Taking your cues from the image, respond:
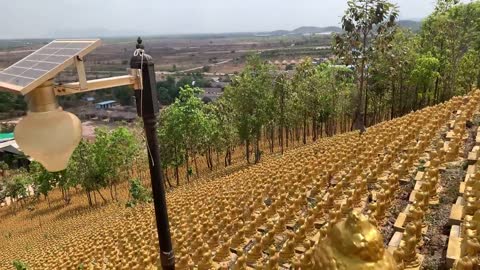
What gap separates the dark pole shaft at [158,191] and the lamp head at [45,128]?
83 cm

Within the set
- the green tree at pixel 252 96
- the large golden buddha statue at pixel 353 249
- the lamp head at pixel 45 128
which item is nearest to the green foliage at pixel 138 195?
the green tree at pixel 252 96

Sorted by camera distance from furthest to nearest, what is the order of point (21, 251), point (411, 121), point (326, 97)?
point (326, 97) → point (21, 251) → point (411, 121)

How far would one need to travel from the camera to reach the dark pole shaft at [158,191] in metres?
2.83

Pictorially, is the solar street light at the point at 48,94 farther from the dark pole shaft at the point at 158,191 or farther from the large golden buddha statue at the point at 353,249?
the large golden buddha statue at the point at 353,249

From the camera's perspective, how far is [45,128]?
192 centimetres

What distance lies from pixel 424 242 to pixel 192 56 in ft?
566

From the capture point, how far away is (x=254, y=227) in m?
7.96

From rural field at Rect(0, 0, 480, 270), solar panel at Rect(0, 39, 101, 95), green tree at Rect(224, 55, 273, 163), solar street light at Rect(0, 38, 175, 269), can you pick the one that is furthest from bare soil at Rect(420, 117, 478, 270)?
green tree at Rect(224, 55, 273, 163)

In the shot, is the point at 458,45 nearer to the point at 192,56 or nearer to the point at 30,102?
the point at 30,102

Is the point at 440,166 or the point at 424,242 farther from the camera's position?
the point at 440,166

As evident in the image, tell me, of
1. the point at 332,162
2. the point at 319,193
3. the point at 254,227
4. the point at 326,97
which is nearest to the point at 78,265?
the point at 254,227

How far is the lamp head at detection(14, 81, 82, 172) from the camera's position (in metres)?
1.92

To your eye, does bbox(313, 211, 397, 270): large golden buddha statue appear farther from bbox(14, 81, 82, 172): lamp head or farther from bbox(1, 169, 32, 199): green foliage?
bbox(1, 169, 32, 199): green foliage

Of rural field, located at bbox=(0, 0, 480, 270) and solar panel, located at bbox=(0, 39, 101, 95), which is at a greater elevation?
solar panel, located at bbox=(0, 39, 101, 95)
